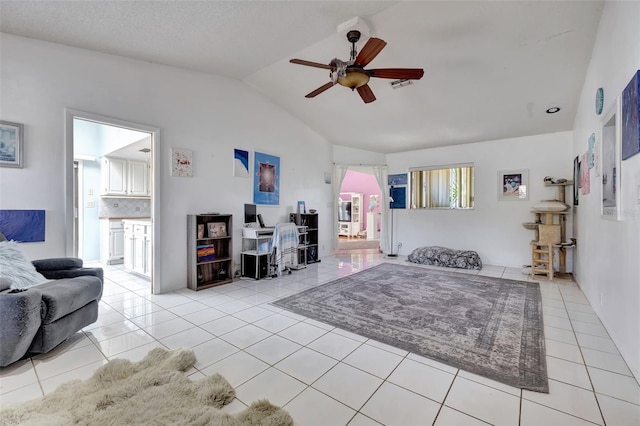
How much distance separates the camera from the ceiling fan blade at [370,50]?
7.70ft

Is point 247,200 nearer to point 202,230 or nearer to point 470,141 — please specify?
point 202,230

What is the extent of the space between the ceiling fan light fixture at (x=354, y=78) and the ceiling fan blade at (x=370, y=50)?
93 mm

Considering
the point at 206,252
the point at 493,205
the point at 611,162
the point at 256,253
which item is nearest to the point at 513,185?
the point at 493,205

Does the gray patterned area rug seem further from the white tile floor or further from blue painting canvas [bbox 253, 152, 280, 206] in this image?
blue painting canvas [bbox 253, 152, 280, 206]

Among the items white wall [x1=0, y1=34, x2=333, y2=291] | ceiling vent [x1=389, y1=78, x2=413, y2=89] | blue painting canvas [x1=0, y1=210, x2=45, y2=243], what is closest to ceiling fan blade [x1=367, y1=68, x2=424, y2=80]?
ceiling vent [x1=389, y1=78, x2=413, y2=89]

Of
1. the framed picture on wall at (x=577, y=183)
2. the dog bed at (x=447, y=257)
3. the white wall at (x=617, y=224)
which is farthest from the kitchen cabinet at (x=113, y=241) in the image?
the framed picture on wall at (x=577, y=183)

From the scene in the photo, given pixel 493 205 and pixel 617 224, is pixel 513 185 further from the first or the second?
pixel 617 224

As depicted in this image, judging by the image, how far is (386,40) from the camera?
10.3 feet

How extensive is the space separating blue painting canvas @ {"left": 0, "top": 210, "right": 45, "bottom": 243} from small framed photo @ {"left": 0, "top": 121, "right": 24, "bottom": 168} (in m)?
0.47

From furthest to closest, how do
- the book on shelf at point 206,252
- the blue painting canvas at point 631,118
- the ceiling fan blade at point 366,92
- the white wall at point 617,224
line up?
the book on shelf at point 206,252
the ceiling fan blade at point 366,92
the white wall at point 617,224
the blue painting canvas at point 631,118

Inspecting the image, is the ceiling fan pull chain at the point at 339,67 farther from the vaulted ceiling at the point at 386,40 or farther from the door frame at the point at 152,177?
the door frame at the point at 152,177

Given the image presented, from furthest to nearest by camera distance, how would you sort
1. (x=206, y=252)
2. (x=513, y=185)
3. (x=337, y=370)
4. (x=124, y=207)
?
1. (x=124, y=207)
2. (x=513, y=185)
3. (x=206, y=252)
4. (x=337, y=370)

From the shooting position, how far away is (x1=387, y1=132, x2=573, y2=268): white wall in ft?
17.1

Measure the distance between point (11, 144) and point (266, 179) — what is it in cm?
321
